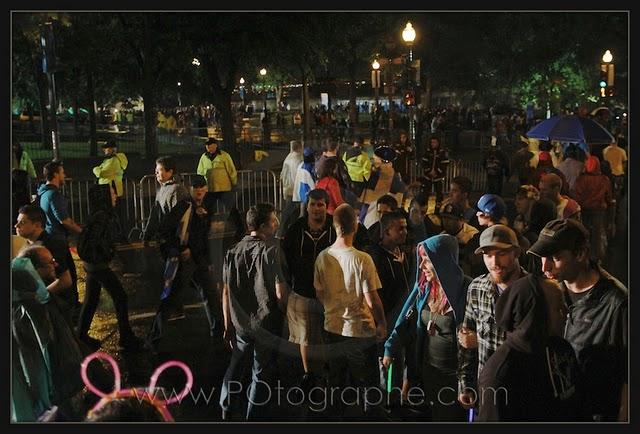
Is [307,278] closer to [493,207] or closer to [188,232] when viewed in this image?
[493,207]

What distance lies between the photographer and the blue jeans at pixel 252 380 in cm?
631

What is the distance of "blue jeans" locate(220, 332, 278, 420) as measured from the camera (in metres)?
6.31

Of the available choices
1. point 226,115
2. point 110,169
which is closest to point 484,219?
point 110,169

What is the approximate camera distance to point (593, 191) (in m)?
11.4

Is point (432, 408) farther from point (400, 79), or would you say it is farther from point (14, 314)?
point (400, 79)

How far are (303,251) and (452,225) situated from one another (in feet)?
4.22

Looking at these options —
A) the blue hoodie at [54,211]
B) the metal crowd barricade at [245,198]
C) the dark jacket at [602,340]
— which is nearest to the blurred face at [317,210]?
the dark jacket at [602,340]

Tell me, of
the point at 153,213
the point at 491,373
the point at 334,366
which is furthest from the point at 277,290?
the point at 153,213

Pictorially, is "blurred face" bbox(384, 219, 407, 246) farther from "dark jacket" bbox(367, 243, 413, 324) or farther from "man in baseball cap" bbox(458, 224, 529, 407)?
"man in baseball cap" bbox(458, 224, 529, 407)

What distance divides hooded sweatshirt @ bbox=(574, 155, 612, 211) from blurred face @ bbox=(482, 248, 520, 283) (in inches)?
258

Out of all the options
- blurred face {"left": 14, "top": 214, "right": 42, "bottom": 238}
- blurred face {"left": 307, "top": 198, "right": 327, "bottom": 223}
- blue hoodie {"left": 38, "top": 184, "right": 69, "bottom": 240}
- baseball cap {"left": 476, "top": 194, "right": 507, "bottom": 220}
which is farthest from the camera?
blue hoodie {"left": 38, "top": 184, "right": 69, "bottom": 240}

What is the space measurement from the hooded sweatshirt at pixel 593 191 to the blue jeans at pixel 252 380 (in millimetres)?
6208

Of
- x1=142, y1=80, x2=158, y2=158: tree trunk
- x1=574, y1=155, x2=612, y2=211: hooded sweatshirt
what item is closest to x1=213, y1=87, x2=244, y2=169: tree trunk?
x1=142, y1=80, x2=158, y2=158: tree trunk

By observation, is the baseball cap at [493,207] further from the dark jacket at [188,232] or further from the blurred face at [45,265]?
the blurred face at [45,265]
